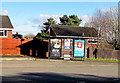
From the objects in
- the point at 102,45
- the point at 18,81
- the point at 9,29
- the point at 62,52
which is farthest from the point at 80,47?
the point at 18,81

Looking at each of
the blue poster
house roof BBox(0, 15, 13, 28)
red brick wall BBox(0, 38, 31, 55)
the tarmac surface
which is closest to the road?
the tarmac surface

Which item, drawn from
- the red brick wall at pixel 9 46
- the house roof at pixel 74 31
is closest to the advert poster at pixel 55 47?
the red brick wall at pixel 9 46

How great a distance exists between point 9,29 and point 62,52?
34.1 ft

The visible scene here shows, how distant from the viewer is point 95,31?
3912 centimetres

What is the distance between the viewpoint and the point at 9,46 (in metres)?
29.3

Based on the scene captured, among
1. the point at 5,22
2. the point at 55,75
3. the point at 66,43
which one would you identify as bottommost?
the point at 55,75

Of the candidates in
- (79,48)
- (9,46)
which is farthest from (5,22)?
(79,48)

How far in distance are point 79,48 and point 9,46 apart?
27.3 ft

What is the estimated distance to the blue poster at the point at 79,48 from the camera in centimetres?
2770

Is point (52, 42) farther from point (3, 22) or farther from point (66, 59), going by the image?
point (3, 22)

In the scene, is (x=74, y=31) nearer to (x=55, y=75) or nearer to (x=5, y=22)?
(x=5, y=22)

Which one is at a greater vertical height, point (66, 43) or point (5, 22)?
point (5, 22)

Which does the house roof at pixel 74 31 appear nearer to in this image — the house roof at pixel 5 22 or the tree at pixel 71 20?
the house roof at pixel 5 22

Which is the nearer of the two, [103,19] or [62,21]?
[103,19]
